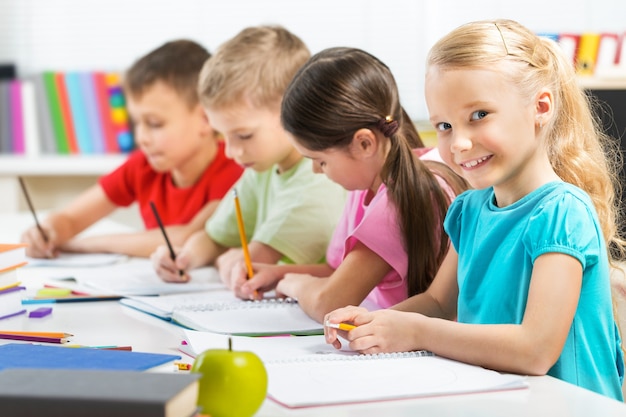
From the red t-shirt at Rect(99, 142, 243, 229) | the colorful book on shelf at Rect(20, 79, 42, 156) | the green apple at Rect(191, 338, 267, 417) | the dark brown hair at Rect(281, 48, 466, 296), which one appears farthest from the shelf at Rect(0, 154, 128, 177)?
the green apple at Rect(191, 338, 267, 417)

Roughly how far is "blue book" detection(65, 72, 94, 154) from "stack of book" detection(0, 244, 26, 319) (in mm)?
2294

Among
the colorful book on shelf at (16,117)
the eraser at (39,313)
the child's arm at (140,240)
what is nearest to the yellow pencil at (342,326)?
the eraser at (39,313)

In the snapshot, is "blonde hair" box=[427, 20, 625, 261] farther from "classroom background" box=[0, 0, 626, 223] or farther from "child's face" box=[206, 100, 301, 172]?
"classroom background" box=[0, 0, 626, 223]

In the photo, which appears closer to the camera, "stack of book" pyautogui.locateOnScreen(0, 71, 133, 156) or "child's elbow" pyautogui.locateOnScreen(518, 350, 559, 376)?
"child's elbow" pyautogui.locateOnScreen(518, 350, 559, 376)

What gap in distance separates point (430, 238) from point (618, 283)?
0.30m

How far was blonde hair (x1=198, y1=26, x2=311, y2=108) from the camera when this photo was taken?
1863mm

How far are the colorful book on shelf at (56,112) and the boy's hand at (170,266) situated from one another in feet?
6.59

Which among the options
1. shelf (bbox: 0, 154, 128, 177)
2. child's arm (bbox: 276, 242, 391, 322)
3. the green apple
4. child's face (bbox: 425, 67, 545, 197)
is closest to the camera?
the green apple

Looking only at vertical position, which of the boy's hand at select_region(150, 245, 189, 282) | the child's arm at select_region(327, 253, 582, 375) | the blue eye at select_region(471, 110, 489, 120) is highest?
the blue eye at select_region(471, 110, 489, 120)

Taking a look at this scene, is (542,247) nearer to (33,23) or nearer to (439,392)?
(439,392)

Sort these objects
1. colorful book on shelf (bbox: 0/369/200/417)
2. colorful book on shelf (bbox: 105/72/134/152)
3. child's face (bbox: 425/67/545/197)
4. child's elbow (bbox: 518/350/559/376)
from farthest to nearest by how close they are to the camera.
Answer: colorful book on shelf (bbox: 105/72/134/152)
child's face (bbox: 425/67/545/197)
child's elbow (bbox: 518/350/559/376)
colorful book on shelf (bbox: 0/369/200/417)

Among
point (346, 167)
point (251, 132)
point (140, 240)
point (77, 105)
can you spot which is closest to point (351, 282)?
point (346, 167)

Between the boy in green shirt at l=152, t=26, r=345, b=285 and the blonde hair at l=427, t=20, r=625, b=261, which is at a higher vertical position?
the blonde hair at l=427, t=20, r=625, b=261

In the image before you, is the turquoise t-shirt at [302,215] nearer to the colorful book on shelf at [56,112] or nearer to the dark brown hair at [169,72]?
the dark brown hair at [169,72]
